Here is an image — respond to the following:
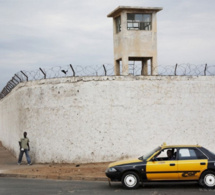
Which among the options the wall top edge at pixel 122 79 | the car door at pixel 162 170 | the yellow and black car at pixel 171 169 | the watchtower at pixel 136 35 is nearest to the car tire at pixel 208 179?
the yellow and black car at pixel 171 169

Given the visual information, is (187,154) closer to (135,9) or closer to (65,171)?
(65,171)

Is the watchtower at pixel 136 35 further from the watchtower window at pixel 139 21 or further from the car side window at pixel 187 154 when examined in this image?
the car side window at pixel 187 154

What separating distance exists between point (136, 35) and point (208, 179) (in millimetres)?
12137

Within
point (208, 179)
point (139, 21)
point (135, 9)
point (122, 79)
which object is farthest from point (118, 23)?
point (208, 179)

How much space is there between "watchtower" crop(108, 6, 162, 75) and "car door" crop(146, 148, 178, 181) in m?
10.5

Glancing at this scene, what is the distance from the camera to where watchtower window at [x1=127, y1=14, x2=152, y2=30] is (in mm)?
23484

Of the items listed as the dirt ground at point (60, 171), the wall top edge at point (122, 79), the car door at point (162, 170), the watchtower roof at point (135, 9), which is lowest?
the dirt ground at point (60, 171)

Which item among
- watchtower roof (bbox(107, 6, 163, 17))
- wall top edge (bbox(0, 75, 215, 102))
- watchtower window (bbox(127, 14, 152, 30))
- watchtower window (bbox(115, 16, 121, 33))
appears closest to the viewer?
wall top edge (bbox(0, 75, 215, 102))

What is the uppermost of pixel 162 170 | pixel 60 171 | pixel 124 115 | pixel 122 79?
pixel 122 79

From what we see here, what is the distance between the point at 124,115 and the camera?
18.8 metres

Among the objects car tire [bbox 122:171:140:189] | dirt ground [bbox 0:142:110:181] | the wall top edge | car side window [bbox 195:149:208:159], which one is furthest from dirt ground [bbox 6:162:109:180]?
the wall top edge

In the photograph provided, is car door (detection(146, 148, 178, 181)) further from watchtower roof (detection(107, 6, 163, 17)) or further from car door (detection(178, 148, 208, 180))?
watchtower roof (detection(107, 6, 163, 17))

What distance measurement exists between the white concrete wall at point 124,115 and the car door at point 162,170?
234 inches

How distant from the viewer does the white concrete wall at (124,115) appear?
18.8 m
